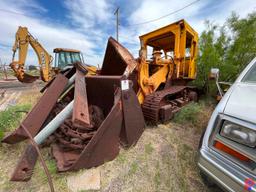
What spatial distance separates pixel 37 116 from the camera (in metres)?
1.94

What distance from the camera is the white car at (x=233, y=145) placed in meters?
1.03

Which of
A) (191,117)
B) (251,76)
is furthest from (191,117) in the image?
(251,76)

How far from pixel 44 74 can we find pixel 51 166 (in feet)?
29.4

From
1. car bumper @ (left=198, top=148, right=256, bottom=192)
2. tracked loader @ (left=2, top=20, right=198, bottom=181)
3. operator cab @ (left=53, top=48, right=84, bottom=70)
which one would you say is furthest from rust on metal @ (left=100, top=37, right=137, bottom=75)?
operator cab @ (left=53, top=48, right=84, bottom=70)

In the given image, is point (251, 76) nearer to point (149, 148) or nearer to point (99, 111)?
point (149, 148)

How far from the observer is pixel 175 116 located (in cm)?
345

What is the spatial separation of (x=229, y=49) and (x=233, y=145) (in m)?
5.10

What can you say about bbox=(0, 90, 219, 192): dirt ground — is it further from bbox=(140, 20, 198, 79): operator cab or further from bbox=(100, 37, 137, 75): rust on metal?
bbox=(140, 20, 198, 79): operator cab

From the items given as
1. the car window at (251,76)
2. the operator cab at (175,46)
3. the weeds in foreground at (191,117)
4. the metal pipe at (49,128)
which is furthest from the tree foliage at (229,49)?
the metal pipe at (49,128)

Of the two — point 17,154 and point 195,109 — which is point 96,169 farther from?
point 195,109

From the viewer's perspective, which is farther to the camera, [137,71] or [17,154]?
[137,71]

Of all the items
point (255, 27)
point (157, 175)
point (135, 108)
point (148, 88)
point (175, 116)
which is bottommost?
point (157, 175)

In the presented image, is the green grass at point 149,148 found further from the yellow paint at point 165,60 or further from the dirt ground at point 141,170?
the yellow paint at point 165,60

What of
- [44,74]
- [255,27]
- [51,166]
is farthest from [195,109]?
[44,74]
